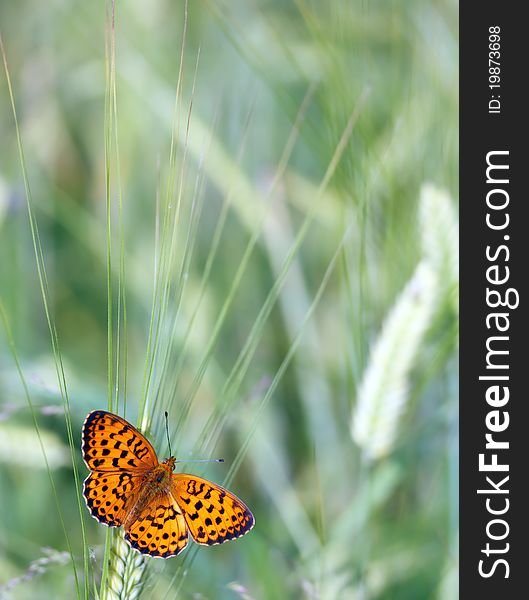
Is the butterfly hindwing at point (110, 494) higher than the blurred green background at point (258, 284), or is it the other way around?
the blurred green background at point (258, 284)

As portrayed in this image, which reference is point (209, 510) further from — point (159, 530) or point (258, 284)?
point (258, 284)

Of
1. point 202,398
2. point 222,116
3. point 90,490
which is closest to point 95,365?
point 202,398

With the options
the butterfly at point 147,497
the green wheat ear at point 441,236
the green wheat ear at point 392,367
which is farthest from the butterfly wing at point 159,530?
the green wheat ear at point 441,236

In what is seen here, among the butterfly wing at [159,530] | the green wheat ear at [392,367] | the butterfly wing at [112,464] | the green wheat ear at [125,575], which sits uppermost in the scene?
the green wheat ear at [392,367]

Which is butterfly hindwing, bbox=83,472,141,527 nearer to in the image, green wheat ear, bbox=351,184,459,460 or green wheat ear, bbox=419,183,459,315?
green wheat ear, bbox=351,184,459,460

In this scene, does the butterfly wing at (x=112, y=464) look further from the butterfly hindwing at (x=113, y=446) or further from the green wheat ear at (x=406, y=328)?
the green wheat ear at (x=406, y=328)

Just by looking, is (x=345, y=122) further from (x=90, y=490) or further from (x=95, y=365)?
(x=95, y=365)

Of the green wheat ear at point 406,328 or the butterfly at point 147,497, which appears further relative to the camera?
the green wheat ear at point 406,328
